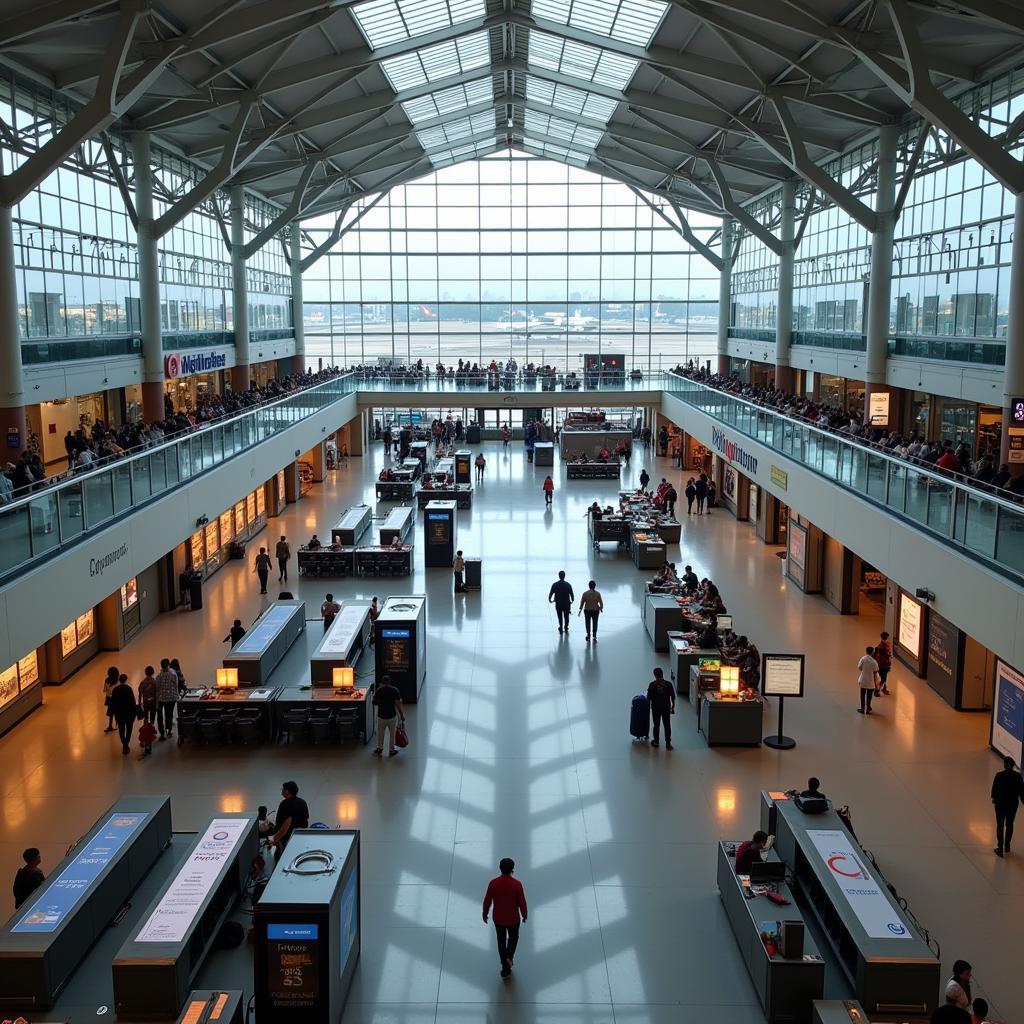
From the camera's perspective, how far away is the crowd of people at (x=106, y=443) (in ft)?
55.8

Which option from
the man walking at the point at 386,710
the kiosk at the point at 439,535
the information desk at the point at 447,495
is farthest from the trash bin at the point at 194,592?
the information desk at the point at 447,495

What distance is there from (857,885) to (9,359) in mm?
17224

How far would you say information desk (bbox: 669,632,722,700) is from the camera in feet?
61.6

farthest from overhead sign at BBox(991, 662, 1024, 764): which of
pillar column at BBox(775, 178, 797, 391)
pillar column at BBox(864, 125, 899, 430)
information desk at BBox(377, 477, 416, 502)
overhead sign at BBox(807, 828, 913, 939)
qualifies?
information desk at BBox(377, 477, 416, 502)

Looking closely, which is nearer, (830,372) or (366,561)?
(366,561)

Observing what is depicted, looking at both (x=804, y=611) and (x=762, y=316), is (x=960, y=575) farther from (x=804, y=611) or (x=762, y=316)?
(x=762, y=316)

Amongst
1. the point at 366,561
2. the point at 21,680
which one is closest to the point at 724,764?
the point at 21,680

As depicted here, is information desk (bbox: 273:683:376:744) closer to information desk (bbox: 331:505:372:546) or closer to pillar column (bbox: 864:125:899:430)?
information desk (bbox: 331:505:372:546)

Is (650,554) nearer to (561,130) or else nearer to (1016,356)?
(1016,356)

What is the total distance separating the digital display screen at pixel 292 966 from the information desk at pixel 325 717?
7.45m

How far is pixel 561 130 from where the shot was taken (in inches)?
1870

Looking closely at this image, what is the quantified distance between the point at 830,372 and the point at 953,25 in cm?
1535

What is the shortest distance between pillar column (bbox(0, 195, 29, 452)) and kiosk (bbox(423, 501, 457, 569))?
1175 centimetres

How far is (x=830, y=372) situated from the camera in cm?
3544
